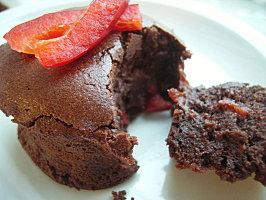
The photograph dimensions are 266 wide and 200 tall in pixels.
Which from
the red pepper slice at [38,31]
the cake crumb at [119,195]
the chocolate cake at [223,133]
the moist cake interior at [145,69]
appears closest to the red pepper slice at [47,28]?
the red pepper slice at [38,31]

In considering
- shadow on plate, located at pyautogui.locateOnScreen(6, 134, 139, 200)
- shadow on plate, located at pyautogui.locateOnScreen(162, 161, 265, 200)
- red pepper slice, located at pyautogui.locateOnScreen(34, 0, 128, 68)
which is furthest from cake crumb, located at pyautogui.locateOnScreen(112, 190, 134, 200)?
red pepper slice, located at pyautogui.locateOnScreen(34, 0, 128, 68)

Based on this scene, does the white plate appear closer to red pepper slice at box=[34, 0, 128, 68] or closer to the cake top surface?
the cake top surface

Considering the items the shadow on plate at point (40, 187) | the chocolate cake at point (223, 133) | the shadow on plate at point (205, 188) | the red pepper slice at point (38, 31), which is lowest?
the shadow on plate at point (40, 187)

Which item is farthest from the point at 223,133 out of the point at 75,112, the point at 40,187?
the point at 40,187

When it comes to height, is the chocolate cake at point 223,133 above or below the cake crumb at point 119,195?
above

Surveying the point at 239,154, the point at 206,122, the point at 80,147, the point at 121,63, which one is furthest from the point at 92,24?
the point at 239,154

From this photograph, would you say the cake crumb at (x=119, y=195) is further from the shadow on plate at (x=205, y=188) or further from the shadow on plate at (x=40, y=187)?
the shadow on plate at (x=205, y=188)

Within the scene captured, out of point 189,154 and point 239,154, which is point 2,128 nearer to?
point 189,154
